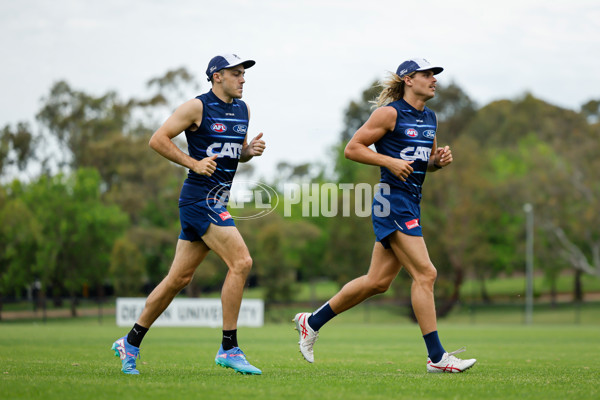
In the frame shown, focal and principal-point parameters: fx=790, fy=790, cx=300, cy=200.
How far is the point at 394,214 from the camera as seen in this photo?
7176 mm

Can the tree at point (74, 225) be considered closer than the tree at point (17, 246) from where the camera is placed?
No

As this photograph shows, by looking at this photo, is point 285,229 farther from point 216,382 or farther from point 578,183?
point 216,382

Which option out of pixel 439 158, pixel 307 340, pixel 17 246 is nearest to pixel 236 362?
pixel 307 340

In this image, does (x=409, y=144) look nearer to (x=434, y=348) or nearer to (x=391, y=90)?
(x=391, y=90)

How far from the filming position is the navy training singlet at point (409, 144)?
734 centimetres

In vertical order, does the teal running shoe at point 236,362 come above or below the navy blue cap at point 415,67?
below

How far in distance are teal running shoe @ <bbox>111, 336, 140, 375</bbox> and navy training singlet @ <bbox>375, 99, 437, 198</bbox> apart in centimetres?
274

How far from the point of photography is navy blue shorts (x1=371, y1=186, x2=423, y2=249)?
23.5 feet

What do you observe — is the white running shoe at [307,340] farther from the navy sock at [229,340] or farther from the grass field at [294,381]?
the navy sock at [229,340]

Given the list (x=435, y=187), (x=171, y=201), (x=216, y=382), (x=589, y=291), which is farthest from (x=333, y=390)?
(x=589, y=291)

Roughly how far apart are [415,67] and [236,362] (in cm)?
319

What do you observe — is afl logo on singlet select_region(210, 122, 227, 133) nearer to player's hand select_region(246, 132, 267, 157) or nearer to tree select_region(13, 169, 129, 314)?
player's hand select_region(246, 132, 267, 157)

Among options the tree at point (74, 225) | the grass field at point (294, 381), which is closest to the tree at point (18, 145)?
the tree at point (74, 225)

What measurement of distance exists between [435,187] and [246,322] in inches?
822
